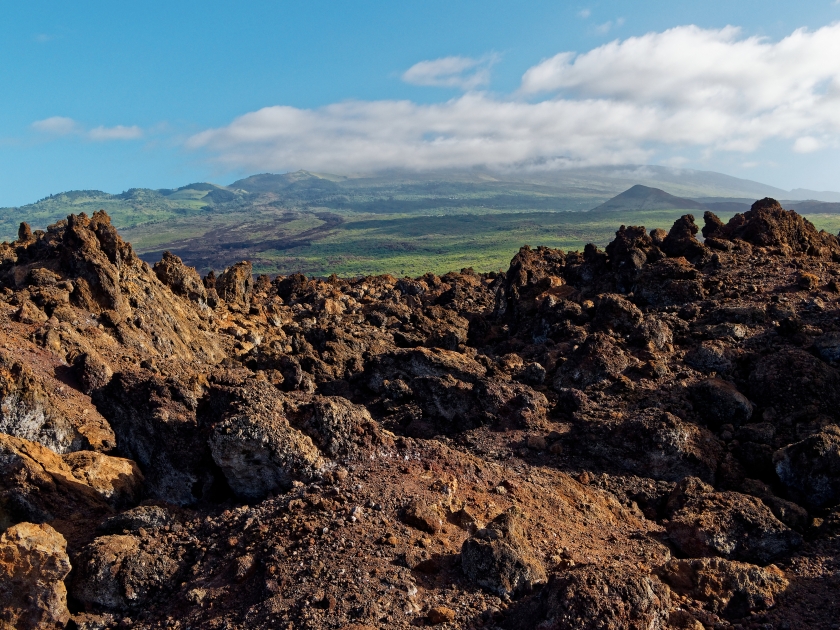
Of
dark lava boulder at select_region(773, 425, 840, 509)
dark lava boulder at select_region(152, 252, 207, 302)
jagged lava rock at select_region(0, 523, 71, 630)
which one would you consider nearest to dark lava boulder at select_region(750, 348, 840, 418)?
dark lava boulder at select_region(773, 425, 840, 509)

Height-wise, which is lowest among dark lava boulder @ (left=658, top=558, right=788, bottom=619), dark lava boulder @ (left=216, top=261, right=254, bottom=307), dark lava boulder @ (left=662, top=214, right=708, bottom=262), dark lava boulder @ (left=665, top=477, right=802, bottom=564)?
dark lava boulder @ (left=665, top=477, right=802, bottom=564)

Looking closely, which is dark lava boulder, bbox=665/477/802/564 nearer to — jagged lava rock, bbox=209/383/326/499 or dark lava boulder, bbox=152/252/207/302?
jagged lava rock, bbox=209/383/326/499

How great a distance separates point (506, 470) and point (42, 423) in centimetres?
1048

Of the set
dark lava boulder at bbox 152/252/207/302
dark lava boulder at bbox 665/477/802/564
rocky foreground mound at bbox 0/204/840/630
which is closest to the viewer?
rocky foreground mound at bbox 0/204/840/630

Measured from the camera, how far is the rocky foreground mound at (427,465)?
9.62 metres


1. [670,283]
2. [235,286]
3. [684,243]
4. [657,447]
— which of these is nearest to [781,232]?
[684,243]

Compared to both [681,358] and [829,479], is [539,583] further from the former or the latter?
[681,358]

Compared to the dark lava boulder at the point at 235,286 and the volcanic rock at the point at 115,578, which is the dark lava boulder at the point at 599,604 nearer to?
the volcanic rock at the point at 115,578

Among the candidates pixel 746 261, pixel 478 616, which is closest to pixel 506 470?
pixel 478 616

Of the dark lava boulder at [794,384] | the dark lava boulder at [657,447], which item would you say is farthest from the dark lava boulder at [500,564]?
the dark lava boulder at [794,384]

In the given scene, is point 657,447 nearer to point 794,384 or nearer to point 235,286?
point 794,384

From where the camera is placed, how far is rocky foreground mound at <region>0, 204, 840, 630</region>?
9.62 m

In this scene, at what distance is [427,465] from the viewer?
41.8ft

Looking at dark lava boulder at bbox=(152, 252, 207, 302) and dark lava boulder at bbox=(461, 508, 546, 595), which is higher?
dark lava boulder at bbox=(152, 252, 207, 302)
